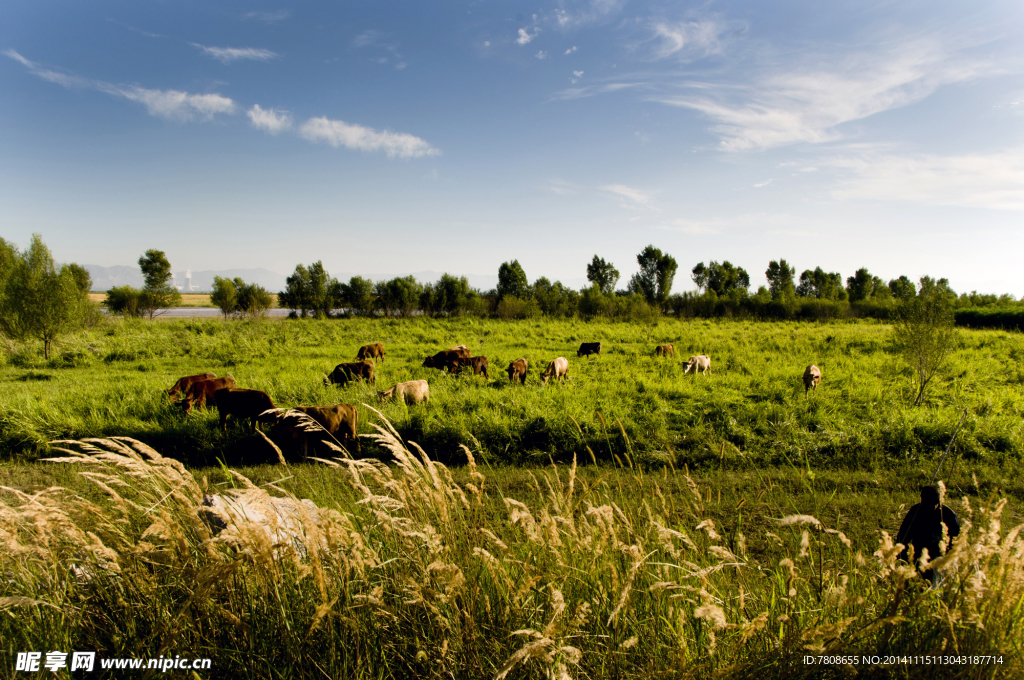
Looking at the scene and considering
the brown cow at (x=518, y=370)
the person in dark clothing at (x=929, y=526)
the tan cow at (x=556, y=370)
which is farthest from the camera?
the tan cow at (x=556, y=370)

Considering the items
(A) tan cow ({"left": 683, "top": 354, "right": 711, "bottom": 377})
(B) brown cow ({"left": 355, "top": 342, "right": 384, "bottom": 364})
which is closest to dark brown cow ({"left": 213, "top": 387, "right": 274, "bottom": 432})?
(B) brown cow ({"left": 355, "top": 342, "right": 384, "bottom": 364})

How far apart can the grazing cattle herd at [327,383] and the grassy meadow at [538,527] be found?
0.49m

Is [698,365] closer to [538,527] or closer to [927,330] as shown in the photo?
[927,330]

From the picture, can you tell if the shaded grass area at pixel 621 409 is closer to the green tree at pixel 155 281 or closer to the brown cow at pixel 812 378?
the brown cow at pixel 812 378

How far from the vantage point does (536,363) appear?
750 inches

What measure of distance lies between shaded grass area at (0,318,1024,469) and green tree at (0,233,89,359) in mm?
1428

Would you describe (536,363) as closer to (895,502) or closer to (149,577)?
(895,502)

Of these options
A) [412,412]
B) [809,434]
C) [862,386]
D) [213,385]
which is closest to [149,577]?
[412,412]

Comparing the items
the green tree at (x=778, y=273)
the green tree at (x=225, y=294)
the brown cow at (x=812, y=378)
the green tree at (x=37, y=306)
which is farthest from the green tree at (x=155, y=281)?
the green tree at (x=778, y=273)

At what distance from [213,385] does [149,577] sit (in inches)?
440

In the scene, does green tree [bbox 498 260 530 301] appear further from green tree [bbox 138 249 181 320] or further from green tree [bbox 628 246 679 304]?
green tree [bbox 138 249 181 320]

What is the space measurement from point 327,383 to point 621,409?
837 centimetres

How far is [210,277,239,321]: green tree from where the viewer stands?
60969 mm

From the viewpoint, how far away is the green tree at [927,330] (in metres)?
11.4
